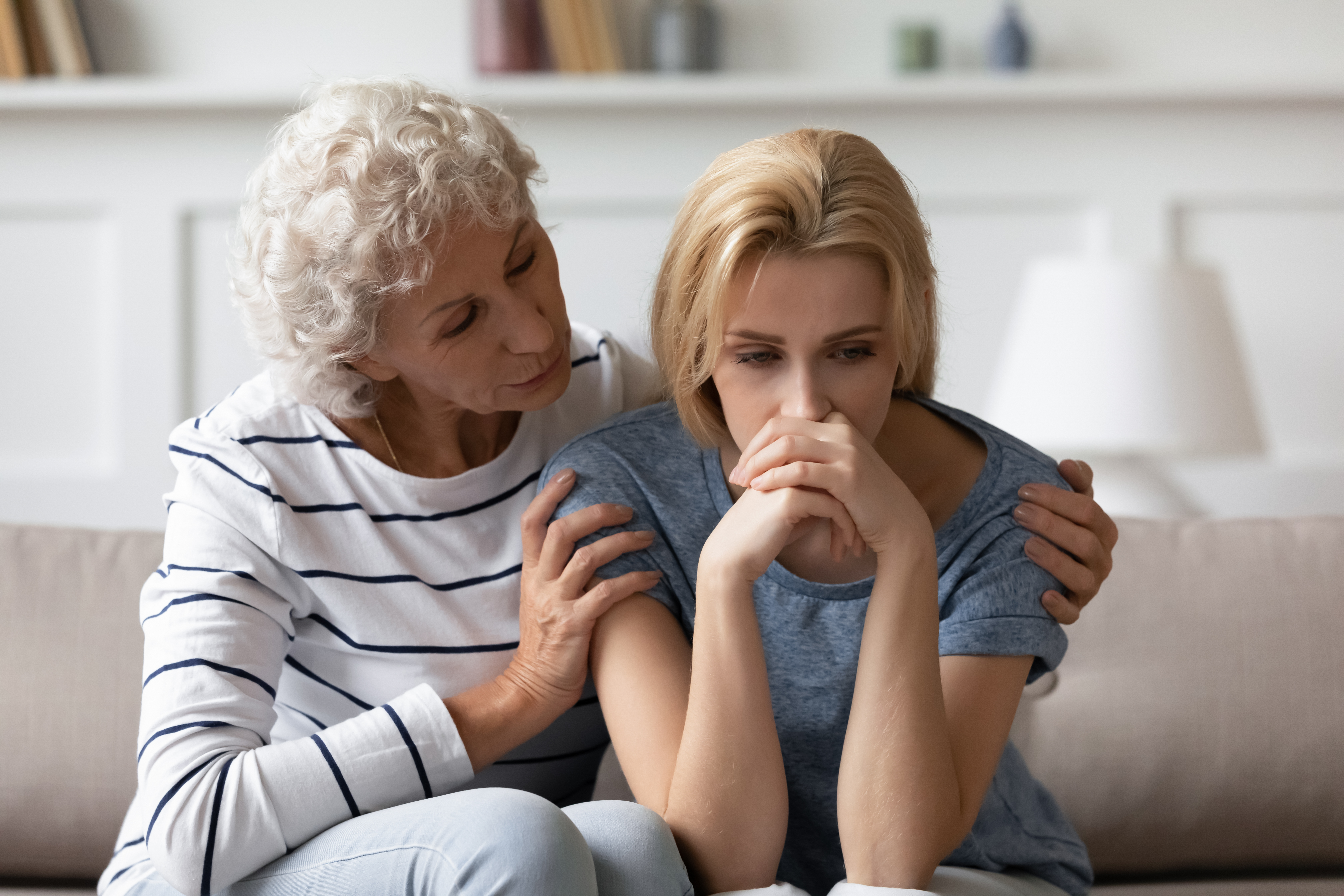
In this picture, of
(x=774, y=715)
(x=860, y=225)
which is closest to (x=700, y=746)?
(x=774, y=715)

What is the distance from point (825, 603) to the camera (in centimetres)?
108

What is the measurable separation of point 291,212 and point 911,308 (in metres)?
0.56

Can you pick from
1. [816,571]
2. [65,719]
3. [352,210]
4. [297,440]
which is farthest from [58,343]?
[816,571]

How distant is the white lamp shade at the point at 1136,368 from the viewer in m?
2.06

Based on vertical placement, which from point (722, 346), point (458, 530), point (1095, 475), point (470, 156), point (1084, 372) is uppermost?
point (470, 156)

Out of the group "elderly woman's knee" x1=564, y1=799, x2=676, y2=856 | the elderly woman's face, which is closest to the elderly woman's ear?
the elderly woman's face

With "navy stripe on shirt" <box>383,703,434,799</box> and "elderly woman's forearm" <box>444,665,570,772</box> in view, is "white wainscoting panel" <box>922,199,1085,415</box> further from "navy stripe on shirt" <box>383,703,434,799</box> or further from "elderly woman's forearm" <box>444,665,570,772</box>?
"navy stripe on shirt" <box>383,703,434,799</box>

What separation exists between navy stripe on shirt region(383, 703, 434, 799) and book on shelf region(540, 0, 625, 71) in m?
1.69

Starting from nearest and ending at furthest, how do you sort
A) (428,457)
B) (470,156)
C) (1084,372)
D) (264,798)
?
Result: (264,798)
(470,156)
(428,457)
(1084,372)

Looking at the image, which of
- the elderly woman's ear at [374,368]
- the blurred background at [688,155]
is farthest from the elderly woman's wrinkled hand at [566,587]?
the blurred background at [688,155]

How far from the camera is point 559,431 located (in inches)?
49.3

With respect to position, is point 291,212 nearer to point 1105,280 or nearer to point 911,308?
point 911,308

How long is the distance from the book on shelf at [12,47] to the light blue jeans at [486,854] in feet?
6.60

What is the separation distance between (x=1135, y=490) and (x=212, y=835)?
1.72 meters
